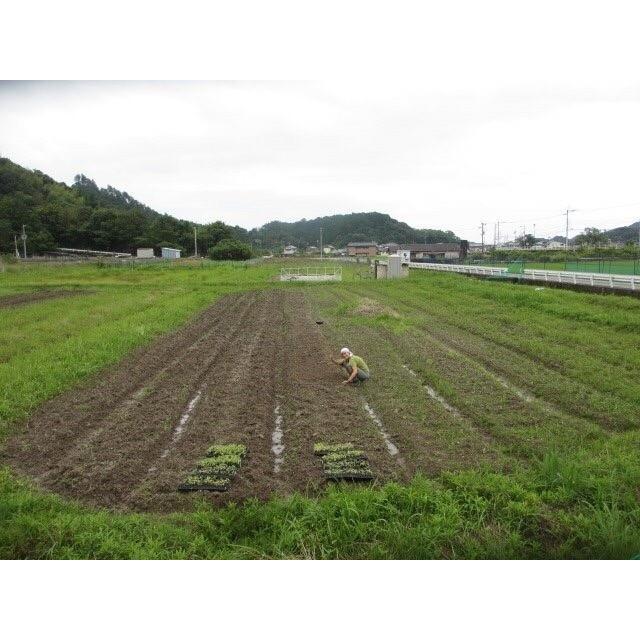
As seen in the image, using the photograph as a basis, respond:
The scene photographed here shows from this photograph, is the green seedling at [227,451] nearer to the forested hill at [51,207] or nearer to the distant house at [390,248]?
the forested hill at [51,207]

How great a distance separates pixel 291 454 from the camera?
499 cm

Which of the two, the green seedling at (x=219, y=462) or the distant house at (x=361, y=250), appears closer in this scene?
the green seedling at (x=219, y=462)

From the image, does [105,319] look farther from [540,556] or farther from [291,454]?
[540,556]

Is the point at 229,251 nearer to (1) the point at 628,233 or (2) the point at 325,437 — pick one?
(1) the point at 628,233

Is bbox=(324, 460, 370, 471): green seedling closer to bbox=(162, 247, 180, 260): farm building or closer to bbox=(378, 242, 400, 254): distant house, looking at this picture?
bbox=(162, 247, 180, 260): farm building

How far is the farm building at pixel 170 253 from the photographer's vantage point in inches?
1565

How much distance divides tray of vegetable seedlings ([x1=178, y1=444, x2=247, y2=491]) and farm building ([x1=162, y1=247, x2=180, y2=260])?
36372 mm

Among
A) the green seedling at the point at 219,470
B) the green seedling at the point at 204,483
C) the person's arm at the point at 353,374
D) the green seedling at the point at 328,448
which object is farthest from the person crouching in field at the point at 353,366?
the green seedling at the point at 204,483

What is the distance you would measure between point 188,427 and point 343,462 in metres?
2.14

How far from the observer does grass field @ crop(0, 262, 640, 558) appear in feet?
11.1

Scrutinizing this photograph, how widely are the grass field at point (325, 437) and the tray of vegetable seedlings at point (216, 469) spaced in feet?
0.46

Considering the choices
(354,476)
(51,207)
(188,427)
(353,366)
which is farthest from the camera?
(353,366)

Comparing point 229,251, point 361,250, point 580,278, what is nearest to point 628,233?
point 580,278

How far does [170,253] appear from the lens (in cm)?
4272
